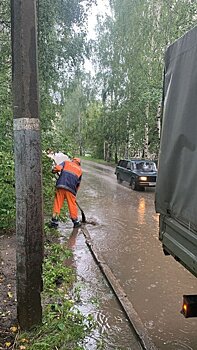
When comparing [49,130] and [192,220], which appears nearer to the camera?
[192,220]

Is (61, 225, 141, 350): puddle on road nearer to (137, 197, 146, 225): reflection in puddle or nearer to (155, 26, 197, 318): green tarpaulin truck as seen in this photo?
(155, 26, 197, 318): green tarpaulin truck

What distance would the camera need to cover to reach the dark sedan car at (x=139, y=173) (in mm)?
16656

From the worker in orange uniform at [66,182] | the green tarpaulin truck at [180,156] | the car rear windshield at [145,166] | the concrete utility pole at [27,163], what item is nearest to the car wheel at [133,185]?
the car rear windshield at [145,166]

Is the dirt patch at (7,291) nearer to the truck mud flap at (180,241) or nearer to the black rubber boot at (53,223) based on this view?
the black rubber boot at (53,223)

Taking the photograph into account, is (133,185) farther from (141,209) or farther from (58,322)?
(58,322)

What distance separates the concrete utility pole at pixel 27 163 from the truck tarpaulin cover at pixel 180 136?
119 cm

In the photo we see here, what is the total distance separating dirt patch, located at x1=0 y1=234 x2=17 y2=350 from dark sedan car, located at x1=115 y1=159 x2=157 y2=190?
10.1 m

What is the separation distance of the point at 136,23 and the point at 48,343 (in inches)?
950

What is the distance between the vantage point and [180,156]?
2.80 m

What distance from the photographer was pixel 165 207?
10.1 ft

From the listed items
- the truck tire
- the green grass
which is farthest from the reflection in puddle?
the green grass

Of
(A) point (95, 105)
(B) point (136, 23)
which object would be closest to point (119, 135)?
(B) point (136, 23)

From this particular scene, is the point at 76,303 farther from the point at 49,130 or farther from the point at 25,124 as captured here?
the point at 49,130

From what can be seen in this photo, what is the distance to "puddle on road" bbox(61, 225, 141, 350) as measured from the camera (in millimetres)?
4042
